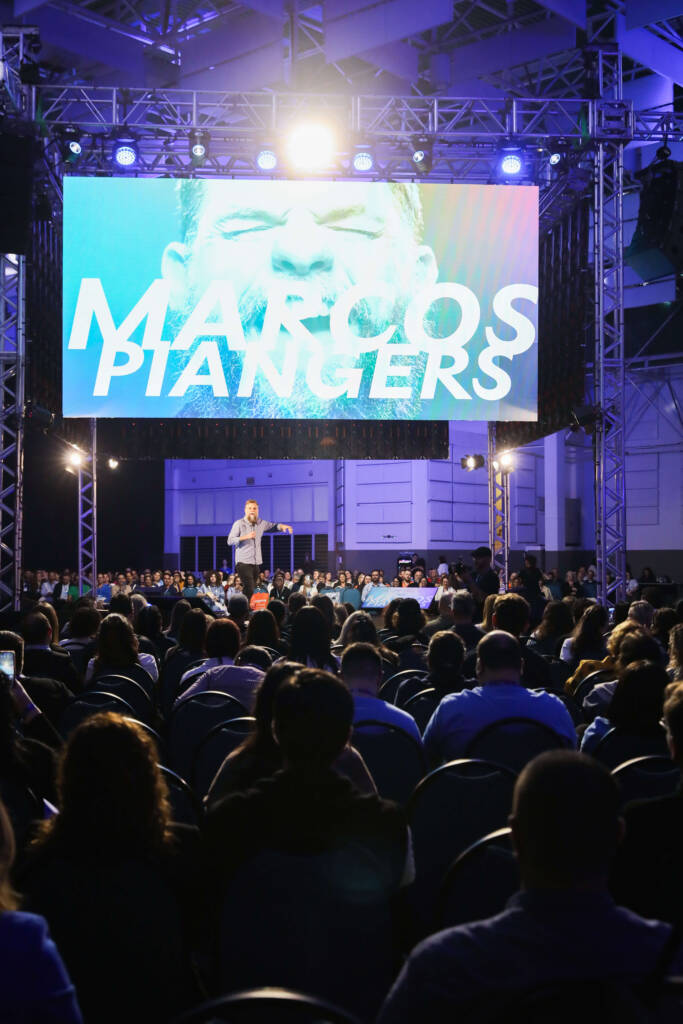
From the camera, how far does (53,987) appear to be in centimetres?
143

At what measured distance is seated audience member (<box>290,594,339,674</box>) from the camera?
519 cm

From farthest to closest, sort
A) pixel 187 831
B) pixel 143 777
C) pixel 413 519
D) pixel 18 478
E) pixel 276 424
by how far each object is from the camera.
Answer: pixel 413 519 → pixel 276 424 → pixel 18 478 → pixel 187 831 → pixel 143 777

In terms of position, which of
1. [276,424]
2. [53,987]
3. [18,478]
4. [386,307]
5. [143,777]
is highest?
[386,307]

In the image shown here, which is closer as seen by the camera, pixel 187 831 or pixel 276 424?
pixel 187 831

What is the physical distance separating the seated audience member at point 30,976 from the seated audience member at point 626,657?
3505mm

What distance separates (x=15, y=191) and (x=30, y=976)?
11.6 m

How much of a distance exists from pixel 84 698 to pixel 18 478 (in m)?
8.80

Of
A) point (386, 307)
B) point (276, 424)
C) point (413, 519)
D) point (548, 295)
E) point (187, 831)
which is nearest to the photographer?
point (187, 831)

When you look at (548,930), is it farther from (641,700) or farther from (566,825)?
(641,700)

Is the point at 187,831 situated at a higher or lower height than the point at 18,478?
lower

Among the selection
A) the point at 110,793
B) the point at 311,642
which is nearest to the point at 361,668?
the point at 311,642

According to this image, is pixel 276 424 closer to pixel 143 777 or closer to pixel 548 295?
Answer: pixel 548 295

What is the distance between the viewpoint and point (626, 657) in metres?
4.56

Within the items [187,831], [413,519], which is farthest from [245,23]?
[187,831]
